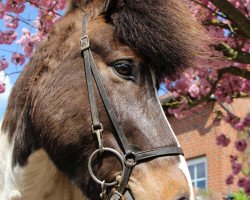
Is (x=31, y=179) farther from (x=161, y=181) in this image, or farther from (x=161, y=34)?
(x=161, y=34)

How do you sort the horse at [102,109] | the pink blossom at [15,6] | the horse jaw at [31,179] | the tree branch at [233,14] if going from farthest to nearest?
the pink blossom at [15,6]
the tree branch at [233,14]
the horse jaw at [31,179]
the horse at [102,109]

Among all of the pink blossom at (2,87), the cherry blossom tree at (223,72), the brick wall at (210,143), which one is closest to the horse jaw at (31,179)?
the cherry blossom tree at (223,72)

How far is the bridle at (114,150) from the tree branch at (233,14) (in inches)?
74.0

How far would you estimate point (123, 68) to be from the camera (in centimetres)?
240

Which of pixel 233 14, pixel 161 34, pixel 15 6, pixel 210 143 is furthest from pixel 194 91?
pixel 210 143

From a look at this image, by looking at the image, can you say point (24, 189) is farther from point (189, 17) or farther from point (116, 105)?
point (189, 17)

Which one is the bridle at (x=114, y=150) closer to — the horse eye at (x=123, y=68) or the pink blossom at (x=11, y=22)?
the horse eye at (x=123, y=68)

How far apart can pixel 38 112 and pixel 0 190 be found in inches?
22.6

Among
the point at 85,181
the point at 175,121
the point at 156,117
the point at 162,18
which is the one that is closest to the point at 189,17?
the point at 162,18

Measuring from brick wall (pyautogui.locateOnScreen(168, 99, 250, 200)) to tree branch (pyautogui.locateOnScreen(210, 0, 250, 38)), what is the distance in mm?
6947

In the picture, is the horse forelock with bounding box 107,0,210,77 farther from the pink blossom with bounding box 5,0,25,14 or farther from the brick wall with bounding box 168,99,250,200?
the brick wall with bounding box 168,99,250,200

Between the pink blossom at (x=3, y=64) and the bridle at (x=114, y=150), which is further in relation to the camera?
the pink blossom at (x=3, y=64)

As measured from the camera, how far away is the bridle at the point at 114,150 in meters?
2.19

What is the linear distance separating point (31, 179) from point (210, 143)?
960 centimetres
